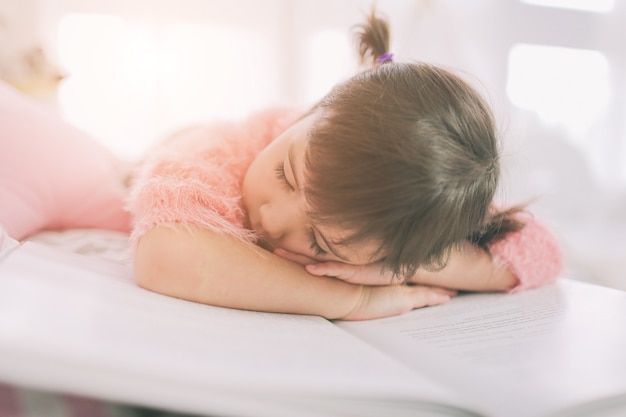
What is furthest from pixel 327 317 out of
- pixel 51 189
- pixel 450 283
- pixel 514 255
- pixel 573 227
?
pixel 573 227

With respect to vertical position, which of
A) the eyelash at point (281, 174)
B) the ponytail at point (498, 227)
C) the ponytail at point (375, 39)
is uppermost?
the ponytail at point (375, 39)

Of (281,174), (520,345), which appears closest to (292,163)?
(281,174)

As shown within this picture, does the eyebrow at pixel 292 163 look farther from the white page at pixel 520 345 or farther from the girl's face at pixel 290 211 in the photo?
the white page at pixel 520 345

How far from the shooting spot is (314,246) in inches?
28.0

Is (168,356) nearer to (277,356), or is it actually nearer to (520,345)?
(277,356)

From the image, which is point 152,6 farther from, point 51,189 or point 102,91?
point 51,189

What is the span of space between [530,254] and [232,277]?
506mm

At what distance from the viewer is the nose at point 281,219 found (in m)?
0.69

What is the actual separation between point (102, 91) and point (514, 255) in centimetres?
134

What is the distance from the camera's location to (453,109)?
657 millimetres

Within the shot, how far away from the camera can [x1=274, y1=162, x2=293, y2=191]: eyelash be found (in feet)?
2.31

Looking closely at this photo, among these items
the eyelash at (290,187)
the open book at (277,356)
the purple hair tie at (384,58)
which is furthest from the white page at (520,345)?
the purple hair tie at (384,58)

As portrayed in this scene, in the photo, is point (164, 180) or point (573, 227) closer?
point (164, 180)

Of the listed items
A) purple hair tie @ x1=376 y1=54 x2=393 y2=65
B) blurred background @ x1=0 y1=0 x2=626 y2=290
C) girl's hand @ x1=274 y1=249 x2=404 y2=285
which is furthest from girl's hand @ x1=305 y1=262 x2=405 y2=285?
blurred background @ x1=0 y1=0 x2=626 y2=290
